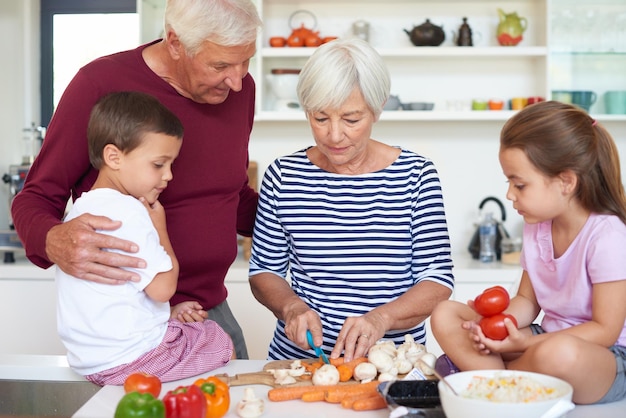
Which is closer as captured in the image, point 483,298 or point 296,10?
point 483,298

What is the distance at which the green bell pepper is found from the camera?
48.2 inches

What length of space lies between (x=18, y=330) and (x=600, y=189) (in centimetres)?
296

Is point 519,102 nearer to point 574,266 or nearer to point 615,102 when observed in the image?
point 615,102

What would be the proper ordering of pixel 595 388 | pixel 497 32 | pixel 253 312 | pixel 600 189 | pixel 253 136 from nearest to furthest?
pixel 595 388 < pixel 600 189 < pixel 253 312 < pixel 497 32 < pixel 253 136

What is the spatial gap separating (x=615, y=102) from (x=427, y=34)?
3.16 feet

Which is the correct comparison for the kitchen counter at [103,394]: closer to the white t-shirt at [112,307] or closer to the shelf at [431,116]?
the white t-shirt at [112,307]

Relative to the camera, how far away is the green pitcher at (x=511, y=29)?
12.7ft

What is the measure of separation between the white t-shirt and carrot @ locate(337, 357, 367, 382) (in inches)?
15.0

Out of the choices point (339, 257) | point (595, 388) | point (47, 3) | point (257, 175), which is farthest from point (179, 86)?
point (47, 3)

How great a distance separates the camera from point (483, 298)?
1.48 metres

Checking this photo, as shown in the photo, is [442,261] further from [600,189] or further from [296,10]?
[296,10]

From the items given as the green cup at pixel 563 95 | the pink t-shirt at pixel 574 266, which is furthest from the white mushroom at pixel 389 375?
the green cup at pixel 563 95

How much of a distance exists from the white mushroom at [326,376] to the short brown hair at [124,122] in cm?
60

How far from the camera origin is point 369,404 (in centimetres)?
143
